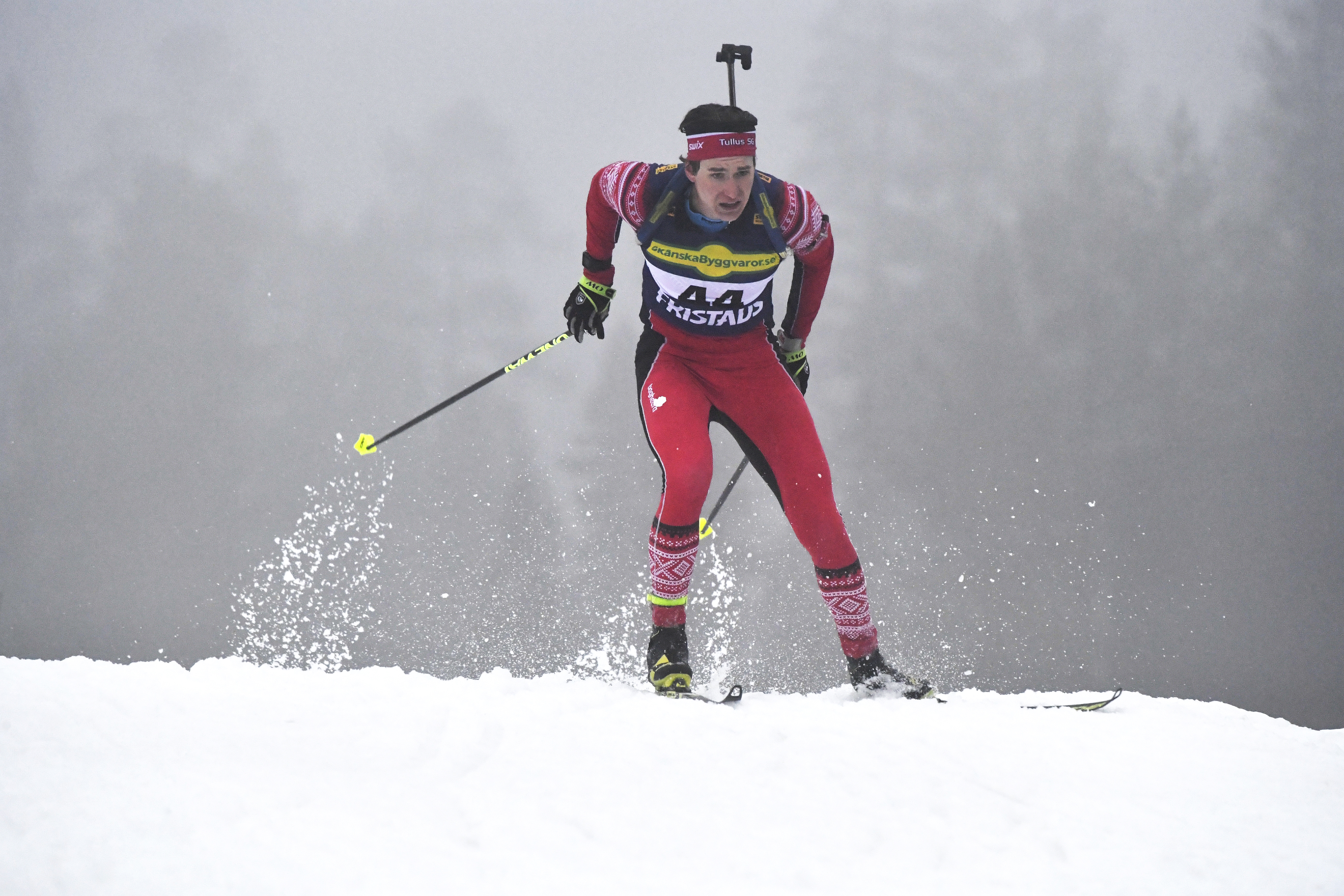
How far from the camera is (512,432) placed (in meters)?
16.0

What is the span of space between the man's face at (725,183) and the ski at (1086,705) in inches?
75.6

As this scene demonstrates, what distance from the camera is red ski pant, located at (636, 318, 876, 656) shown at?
2.88 metres

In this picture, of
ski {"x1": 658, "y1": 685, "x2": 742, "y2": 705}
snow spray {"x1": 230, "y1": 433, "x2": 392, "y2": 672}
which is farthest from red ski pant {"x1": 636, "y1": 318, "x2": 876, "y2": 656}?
snow spray {"x1": 230, "y1": 433, "x2": 392, "y2": 672}

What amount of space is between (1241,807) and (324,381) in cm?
1701

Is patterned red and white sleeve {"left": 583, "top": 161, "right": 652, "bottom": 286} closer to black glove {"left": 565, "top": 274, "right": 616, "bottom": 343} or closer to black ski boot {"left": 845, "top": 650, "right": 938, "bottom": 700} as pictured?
black glove {"left": 565, "top": 274, "right": 616, "bottom": 343}

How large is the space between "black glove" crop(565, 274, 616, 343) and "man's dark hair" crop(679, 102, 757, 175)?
68 centimetres

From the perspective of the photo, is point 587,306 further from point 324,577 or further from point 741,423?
point 324,577

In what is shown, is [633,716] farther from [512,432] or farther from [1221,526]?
[1221,526]

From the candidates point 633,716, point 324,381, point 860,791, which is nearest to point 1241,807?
point 860,791

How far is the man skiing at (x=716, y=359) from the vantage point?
287 cm

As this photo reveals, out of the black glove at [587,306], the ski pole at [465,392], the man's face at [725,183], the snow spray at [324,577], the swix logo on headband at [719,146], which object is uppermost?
the swix logo on headband at [719,146]

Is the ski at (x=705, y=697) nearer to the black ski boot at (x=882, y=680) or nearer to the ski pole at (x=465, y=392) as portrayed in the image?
the black ski boot at (x=882, y=680)

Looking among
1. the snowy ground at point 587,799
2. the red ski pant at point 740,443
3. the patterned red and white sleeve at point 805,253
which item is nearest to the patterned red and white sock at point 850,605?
the red ski pant at point 740,443

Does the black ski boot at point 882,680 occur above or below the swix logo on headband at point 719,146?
below
